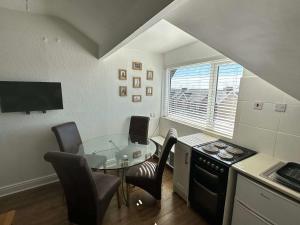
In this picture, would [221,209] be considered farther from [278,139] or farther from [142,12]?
[142,12]

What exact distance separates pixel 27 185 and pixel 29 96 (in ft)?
4.47

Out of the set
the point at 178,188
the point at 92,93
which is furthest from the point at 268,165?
the point at 92,93

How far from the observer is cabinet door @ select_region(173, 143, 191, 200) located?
2.05m

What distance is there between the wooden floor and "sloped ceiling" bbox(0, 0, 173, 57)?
2067mm

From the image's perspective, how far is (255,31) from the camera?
925 millimetres

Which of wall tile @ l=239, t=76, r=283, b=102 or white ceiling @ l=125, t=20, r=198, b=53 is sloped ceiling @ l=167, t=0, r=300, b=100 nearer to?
wall tile @ l=239, t=76, r=283, b=102

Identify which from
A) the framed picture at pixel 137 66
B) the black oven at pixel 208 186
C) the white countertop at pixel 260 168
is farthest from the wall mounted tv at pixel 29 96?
the white countertop at pixel 260 168

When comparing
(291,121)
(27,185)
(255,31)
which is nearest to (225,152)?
(291,121)

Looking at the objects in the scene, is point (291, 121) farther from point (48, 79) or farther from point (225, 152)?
point (48, 79)

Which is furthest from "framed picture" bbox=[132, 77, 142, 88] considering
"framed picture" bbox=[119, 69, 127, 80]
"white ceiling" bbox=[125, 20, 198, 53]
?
"white ceiling" bbox=[125, 20, 198, 53]

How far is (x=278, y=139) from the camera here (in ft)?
5.48

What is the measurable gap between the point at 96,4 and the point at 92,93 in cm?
147

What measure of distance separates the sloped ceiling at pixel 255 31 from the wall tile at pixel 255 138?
532mm

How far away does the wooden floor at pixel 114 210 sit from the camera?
1835 mm
